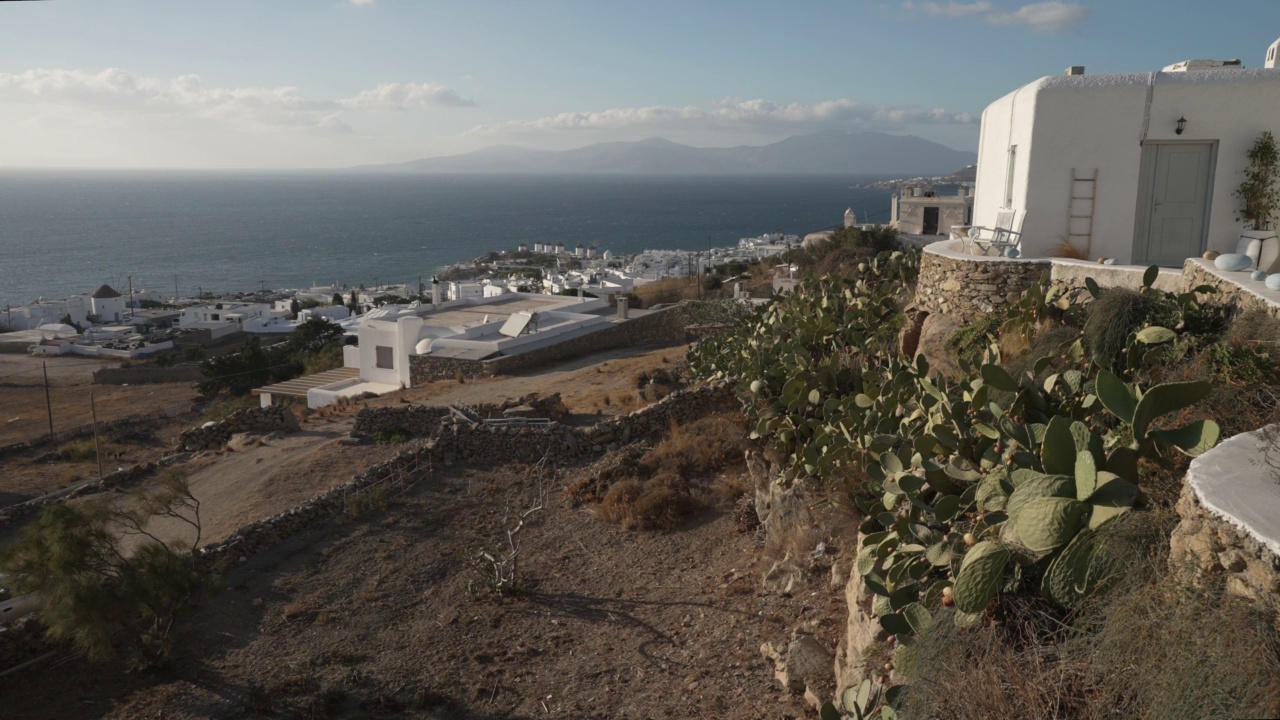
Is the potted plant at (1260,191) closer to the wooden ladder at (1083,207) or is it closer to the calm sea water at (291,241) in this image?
the wooden ladder at (1083,207)

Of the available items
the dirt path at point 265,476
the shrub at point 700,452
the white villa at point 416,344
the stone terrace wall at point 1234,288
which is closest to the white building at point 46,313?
the white villa at point 416,344

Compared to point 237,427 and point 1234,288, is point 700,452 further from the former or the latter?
point 237,427

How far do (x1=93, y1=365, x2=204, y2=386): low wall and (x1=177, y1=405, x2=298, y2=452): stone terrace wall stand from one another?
1978 cm

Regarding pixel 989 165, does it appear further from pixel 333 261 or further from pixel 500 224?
pixel 500 224

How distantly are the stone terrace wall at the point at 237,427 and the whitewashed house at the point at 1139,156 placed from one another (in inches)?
557

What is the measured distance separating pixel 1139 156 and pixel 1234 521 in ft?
25.0

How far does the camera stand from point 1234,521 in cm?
343

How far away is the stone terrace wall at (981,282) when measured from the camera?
30.0ft

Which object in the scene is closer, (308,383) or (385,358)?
(385,358)

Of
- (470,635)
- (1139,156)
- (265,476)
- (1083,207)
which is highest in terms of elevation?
(1139,156)

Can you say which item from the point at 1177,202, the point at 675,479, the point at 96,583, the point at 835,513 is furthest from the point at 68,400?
the point at 1177,202

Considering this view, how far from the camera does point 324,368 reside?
29.7m

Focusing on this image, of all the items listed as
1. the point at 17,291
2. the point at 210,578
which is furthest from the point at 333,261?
the point at 210,578

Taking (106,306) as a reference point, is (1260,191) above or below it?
above
